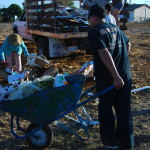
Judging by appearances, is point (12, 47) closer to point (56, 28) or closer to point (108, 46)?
point (56, 28)

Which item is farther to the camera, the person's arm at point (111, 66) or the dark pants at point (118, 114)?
the dark pants at point (118, 114)

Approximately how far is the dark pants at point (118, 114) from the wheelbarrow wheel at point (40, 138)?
0.77m

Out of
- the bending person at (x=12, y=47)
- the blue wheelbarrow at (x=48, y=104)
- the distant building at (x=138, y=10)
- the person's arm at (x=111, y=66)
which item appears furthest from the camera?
the distant building at (x=138, y=10)

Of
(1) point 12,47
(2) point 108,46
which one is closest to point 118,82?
(2) point 108,46

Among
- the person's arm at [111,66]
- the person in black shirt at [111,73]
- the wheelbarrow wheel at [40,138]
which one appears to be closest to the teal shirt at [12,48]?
the wheelbarrow wheel at [40,138]

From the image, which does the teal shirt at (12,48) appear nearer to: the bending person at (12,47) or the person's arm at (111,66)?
the bending person at (12,47)

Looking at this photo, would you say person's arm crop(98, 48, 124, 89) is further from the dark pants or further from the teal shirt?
the teal shirt

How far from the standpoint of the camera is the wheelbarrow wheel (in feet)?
12.6

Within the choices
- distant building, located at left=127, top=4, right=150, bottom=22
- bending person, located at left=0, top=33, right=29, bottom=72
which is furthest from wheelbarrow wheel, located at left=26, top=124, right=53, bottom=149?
distant building, located at left=127, top=4, right=150, bottom=22

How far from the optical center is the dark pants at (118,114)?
3492mm

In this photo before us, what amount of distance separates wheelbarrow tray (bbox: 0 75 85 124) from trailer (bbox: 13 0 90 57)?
5.67 meters

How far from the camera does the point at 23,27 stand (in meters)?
12.5

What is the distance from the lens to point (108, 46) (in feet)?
10.7

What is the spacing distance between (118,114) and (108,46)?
0.92 metres
